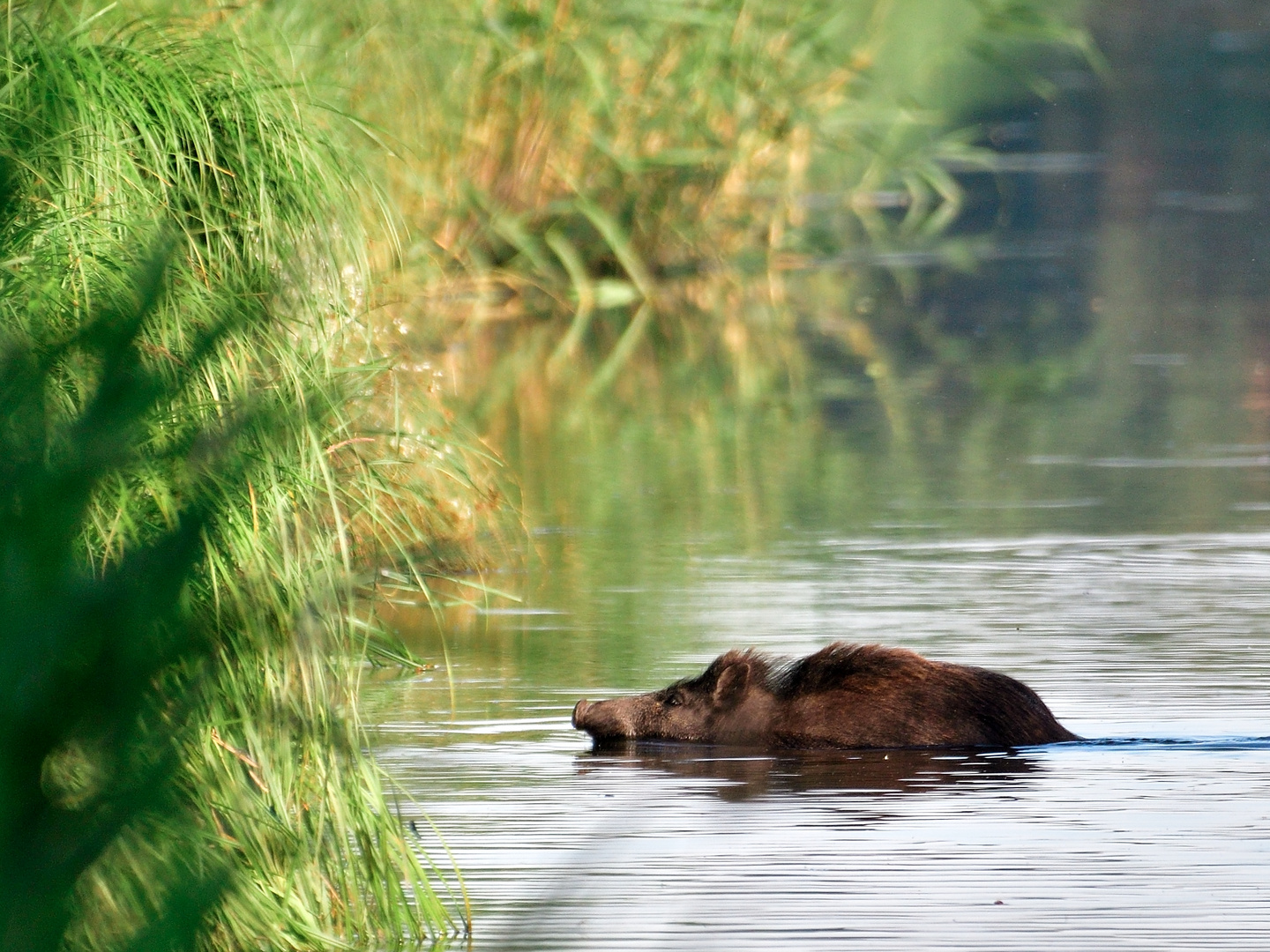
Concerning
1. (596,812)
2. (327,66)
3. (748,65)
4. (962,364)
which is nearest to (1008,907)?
(596,812)

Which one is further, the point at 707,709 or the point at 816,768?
the point at 707,709

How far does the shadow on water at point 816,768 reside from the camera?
6.19m

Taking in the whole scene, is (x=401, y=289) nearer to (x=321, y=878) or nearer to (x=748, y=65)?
(x=321, y=878)

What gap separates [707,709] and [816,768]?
0.46 metres

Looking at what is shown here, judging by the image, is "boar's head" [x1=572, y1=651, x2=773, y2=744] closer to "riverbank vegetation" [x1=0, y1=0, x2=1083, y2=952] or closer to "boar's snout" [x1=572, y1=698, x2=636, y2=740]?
"boar's snout" [x1=572, y1=698, x2=636, y2=740]

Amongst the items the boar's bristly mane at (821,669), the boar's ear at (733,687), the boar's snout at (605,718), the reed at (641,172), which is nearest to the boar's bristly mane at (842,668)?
the boar's bristly mane at (821,669)

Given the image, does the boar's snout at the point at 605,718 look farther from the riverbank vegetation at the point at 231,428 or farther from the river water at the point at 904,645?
the riverbank vegetation at the point at 231,428

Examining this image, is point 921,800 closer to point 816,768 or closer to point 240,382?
point 816,768

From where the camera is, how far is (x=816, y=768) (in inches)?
254

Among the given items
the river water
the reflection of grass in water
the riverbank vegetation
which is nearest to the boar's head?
the river water

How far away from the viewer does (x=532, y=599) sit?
346 inches

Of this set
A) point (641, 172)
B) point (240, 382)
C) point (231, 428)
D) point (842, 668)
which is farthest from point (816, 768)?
point (641, 172)

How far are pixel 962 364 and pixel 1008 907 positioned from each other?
34.6ft

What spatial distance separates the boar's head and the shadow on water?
0.04 meters
